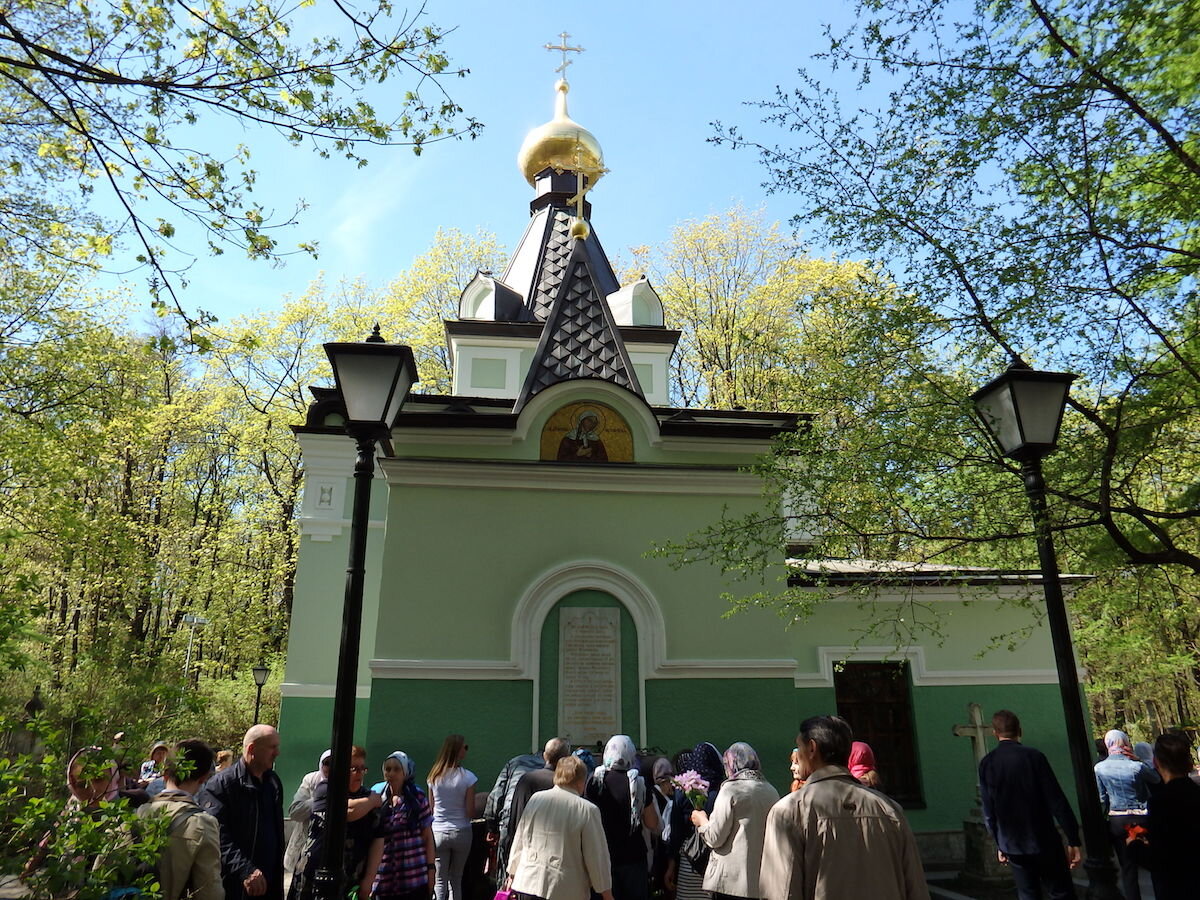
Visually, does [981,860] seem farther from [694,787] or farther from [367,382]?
[367,382]

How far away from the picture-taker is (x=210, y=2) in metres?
5.29

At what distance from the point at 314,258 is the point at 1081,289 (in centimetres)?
609

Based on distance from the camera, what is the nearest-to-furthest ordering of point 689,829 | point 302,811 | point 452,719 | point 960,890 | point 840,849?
1. point 840,849
2. point 302,811
3. point 689,829
4. point 960,890
5. point 452,719

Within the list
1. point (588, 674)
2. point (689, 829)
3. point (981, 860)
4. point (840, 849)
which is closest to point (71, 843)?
point (840, 849)

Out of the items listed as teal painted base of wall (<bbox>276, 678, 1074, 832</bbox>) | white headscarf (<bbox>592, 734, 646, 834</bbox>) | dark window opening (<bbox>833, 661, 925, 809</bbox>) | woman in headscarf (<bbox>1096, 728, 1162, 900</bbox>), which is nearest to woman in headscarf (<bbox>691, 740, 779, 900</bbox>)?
white headscarf (<bbox>592, 734, 646, 834</bbox>)

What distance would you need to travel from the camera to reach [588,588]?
10.4m

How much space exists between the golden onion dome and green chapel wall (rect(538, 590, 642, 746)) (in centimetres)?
1221

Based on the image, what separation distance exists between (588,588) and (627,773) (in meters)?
4.27

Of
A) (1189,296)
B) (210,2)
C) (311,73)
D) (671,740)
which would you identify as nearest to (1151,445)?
(1189,296)

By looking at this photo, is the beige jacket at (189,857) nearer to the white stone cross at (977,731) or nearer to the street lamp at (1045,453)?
the street lamp at (1045,453)

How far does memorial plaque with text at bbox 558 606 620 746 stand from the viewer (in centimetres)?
987

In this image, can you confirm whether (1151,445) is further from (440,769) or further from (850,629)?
(440,769)

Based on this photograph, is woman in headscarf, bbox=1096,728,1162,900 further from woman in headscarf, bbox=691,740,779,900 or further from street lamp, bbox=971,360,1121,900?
woman in headscarf, bbox=691,740,779,900

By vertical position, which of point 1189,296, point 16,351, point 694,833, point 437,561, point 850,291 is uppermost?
point 16,351
